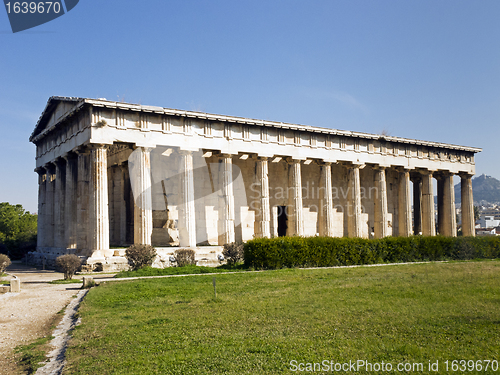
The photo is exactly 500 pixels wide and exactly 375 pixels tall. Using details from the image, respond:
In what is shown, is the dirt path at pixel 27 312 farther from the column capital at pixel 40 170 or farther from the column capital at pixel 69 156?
the column capital at pixel 40 170

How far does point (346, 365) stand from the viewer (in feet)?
20.3

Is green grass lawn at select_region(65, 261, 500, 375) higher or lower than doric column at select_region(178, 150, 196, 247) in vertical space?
lower

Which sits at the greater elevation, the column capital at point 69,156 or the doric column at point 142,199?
the column capital at point 69,156

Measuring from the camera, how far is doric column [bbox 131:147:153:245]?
2658cm

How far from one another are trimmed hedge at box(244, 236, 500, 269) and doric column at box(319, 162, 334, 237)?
31.4 feet

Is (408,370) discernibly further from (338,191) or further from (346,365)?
(338,191)

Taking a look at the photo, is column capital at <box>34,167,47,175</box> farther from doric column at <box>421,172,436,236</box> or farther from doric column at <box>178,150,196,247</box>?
doric column at <box>421,172,436,236</box>

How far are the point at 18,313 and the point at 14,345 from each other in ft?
13.2

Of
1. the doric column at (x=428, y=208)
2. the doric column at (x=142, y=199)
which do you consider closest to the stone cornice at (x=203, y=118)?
the doric column at (x=142, y=199)

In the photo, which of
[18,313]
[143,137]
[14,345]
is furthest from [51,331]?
[143,137]

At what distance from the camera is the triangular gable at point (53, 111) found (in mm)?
28978

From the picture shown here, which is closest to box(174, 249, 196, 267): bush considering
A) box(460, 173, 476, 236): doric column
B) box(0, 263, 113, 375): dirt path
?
box(0, 263, 113, 375): dirt path

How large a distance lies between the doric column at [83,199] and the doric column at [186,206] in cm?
582

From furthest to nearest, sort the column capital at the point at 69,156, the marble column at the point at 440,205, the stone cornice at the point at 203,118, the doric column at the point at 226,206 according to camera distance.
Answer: the marble column at the point at 440,205
the doric column at the point at 226,206
the column capital at the point at 69,156
the stone cornice at the point at 203,118
